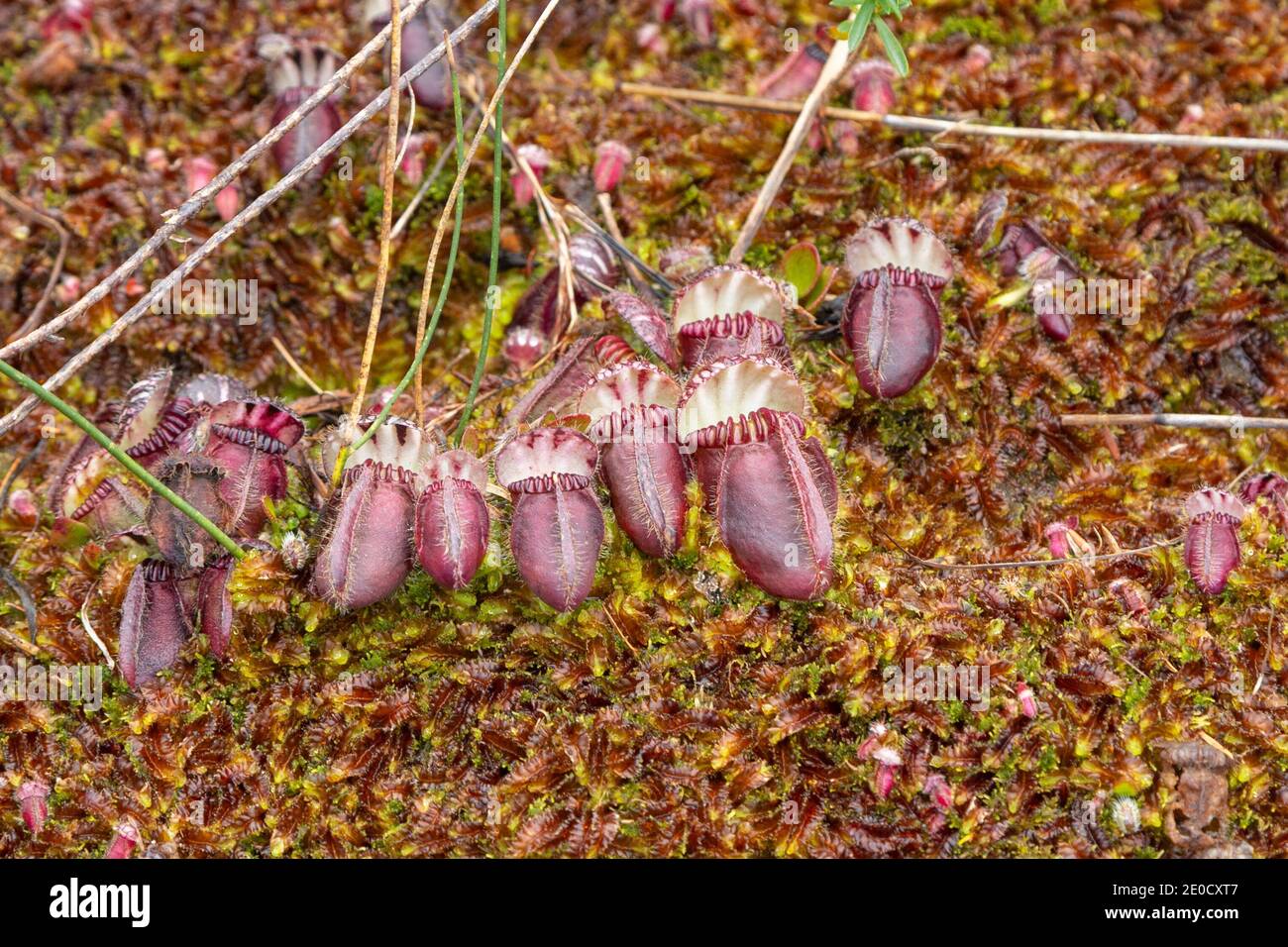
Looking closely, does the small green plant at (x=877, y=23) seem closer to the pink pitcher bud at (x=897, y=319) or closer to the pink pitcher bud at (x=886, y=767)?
the pink pitcher bud at (x=897, y=319)

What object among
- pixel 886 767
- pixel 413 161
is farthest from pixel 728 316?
pixel 413 161

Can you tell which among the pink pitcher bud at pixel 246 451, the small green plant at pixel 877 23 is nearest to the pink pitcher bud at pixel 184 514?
the pink pitcher bud at pixel 246 451

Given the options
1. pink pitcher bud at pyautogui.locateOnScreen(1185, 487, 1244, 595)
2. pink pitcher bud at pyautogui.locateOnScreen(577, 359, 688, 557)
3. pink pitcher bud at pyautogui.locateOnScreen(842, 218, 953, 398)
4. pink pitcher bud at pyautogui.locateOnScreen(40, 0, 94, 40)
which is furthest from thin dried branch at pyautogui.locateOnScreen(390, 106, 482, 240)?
pink pitcher bud at pyautogui.locateOnScreen(1185, 487, 1244, 595)

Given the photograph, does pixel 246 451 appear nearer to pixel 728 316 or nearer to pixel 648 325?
pixel 648 325

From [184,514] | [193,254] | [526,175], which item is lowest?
[184,514]

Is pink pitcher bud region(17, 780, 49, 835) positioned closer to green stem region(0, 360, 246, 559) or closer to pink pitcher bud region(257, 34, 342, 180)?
green stem region(0, 360, 246, 559)

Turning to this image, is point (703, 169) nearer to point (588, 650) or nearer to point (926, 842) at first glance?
point (588, 650)
